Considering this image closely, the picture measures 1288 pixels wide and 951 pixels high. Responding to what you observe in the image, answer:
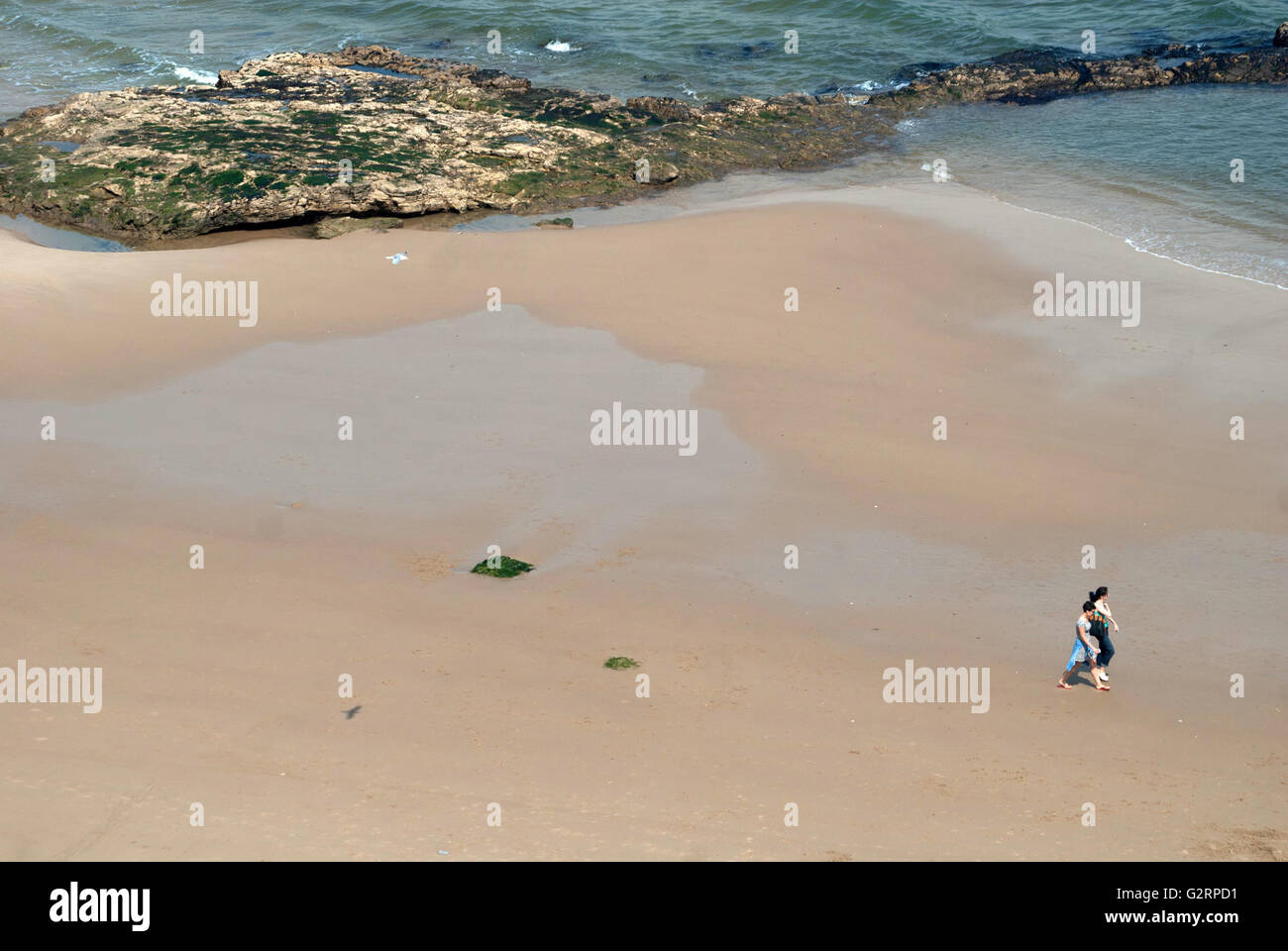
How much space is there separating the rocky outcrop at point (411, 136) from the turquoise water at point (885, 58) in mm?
1385

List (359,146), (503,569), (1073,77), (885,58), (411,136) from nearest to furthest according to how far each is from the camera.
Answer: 1. (503,569)
2. (359,146)
3. (411,136)
4. (1073,77)
5. (885,58)

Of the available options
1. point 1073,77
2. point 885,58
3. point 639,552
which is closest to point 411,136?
point 885,58

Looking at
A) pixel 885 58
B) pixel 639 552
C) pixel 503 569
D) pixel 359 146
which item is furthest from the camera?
pixel 885 58

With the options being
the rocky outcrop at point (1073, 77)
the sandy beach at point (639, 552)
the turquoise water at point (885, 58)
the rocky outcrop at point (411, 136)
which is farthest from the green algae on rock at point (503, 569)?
the rocky outcrop at point (1073, 77)

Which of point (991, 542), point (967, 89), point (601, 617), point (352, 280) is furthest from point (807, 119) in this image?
point (601, 617)

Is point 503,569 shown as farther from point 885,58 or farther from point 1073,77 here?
point 885,58

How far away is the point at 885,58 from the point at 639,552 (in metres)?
23.3

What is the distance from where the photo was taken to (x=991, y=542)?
1128 cm

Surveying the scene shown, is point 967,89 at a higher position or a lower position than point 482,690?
higher

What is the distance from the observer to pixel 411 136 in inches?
880

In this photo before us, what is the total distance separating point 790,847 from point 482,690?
111 inches

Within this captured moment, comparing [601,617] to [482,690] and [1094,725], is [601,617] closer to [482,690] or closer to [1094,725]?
[482,690]

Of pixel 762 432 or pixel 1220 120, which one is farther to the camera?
pixel 1220 120

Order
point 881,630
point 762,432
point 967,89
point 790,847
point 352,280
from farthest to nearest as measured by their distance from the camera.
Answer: point 967,89 < point 352,280 < point 762,432 < point 881,630 < point 790,847
